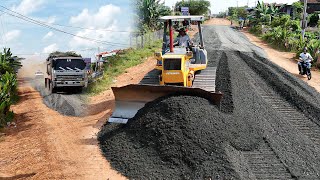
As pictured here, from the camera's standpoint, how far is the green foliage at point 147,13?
3956 cm

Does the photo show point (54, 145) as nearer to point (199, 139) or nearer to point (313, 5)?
point (199, 139)

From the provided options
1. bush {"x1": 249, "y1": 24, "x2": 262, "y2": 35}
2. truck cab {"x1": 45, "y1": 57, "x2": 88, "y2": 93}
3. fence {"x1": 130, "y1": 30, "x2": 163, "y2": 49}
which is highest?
bush {"x1": 249, "y1": 24, "x2": 262, "y2": 35}

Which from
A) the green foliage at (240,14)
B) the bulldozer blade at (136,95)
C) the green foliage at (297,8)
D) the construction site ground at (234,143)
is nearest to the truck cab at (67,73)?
the construction site ground at (234,143)

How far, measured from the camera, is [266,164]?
8664 mm

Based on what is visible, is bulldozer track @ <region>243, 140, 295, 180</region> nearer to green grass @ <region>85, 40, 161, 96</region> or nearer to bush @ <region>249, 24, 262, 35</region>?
green grass @ <region>85, 40, 161, 96</region>

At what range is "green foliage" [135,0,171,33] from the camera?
39.6 meters

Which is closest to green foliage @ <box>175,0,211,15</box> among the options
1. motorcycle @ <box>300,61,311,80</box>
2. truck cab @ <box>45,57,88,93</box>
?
motorcycle @ <box>300,61,311,80</box>

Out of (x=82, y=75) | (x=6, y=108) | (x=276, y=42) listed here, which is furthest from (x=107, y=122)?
(x=276, y=42)

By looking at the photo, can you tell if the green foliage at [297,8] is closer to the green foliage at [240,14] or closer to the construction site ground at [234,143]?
the green foliage at [240,14]

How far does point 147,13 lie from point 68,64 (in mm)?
21406

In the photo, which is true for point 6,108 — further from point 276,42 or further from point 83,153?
point 276,42

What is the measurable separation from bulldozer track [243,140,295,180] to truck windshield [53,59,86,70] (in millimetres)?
12772

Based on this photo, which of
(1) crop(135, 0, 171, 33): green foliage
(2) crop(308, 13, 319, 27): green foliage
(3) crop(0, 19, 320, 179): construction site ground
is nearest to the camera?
(3) crop(0, 19, 320, 179): construction site ground

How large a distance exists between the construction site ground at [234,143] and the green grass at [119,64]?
5.27 feet
